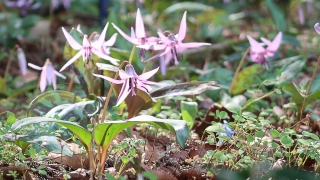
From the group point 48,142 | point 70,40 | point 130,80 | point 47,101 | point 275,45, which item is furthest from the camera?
point 47,101

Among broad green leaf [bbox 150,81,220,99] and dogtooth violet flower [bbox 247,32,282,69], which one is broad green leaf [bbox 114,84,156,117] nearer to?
broad green leaf [bbox 150,81,220,99]

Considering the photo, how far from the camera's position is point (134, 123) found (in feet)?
5.06

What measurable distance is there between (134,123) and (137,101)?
1.68ft

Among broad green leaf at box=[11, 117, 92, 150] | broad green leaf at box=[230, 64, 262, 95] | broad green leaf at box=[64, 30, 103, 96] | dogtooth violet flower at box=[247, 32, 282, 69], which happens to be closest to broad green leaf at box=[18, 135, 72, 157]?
broad green leaf at box=[11, 117, 92, 150]

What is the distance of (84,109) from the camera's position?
1849 millimetres

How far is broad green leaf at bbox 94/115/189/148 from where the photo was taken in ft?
4.96

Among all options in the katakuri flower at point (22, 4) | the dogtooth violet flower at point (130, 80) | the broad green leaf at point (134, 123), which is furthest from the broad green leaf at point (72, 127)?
the katakuri flower at point (22, 4)

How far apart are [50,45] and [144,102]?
2.07 metres

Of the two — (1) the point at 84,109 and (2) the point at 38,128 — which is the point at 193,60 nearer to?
(1) the point at 84,109

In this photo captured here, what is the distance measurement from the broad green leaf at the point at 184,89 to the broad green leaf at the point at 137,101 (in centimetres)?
7

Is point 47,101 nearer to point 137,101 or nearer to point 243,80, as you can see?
point 137,101

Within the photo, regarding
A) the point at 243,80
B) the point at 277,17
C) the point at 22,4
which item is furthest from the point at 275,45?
the point at 22,4

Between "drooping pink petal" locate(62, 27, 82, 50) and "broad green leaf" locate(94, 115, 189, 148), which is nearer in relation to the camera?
"broad green leaf" locate(94, 115, 189, 148)

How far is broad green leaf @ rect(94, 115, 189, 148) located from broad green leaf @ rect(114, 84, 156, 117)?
42 centimetres
